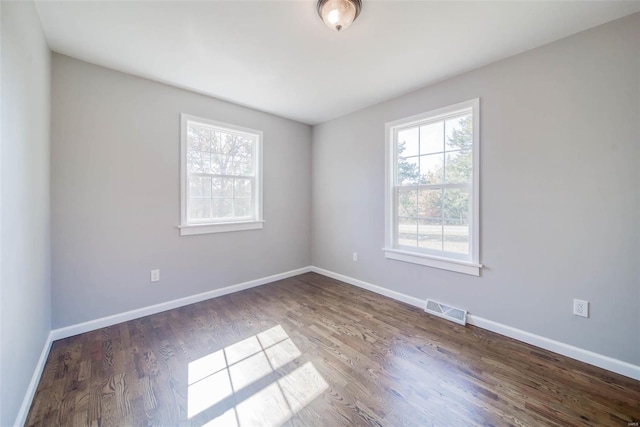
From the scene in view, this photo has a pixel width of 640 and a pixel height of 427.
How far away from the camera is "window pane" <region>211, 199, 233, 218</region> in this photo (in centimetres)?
318

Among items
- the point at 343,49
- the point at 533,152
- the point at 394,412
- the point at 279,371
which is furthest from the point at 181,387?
the point at 533,152

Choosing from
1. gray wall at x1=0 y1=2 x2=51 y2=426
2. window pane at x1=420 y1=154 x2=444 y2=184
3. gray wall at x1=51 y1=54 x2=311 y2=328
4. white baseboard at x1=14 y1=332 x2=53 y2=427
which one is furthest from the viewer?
window pane at x1=420 y1=154 x2=444 y2=184

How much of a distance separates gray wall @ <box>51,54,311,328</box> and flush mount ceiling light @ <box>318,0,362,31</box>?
1.97 metres

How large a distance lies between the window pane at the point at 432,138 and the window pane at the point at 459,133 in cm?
6

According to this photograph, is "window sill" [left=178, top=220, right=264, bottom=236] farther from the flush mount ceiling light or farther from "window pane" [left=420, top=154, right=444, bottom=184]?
the flush mount ceiling light

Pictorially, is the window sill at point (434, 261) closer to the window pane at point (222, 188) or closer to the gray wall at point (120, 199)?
the gray wall at point (120, 199)

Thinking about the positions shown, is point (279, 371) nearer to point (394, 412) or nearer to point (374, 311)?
point (394, 412)

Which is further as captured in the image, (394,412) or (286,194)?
(286,194)

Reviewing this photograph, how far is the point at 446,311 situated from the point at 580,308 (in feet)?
3.31

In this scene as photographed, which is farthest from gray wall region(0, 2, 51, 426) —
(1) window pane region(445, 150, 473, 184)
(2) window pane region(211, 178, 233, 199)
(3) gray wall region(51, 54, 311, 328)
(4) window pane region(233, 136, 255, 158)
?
(1) window pane region(445, 150, 473, 184)

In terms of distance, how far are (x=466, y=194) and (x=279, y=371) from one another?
236 cm

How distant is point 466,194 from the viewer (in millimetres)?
2545

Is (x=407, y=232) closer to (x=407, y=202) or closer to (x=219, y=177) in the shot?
(x=407, y=202)

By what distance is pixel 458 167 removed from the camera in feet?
8.47
